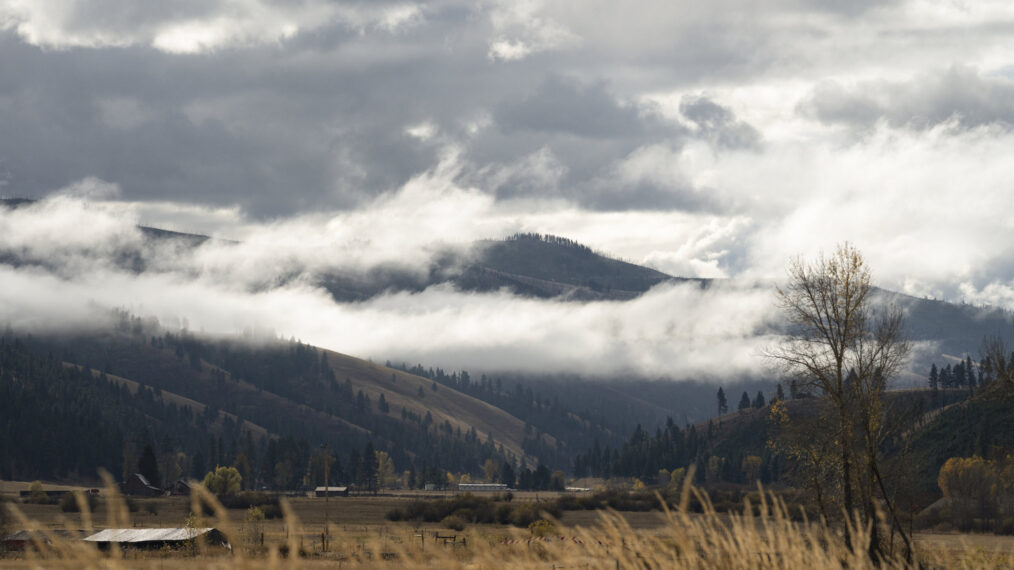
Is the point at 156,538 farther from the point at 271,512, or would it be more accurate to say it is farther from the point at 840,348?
the point at 271,512

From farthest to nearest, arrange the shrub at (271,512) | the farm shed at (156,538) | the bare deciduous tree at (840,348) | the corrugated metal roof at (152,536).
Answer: the shrub at (271,512) < the corrugated metal roof at (152,536) < the farm shed at (156,538) < the bare deciduous tree at (840,348)

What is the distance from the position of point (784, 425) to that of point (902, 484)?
5.18 meters

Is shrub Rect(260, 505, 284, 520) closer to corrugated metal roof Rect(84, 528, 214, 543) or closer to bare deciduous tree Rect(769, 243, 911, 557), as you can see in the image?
corrugated metal roof Rect(84, 528, 214, 543)

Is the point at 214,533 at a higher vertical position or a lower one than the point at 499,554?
lower

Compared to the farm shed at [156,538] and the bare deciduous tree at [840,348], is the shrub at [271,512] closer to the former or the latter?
the farm shed at [156,538]

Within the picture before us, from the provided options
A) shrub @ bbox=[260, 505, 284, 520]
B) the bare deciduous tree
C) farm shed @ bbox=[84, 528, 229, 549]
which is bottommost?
shrub @ bbox=[260, 505, 284, 520]

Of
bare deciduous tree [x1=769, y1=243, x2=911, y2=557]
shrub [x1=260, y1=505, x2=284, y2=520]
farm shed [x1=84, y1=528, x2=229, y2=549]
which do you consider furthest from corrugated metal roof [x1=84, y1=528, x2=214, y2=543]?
shrub [x1=260, y1=505, x2=284, y2=520]

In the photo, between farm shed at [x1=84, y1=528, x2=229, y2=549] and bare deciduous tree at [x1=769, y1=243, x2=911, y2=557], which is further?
farm shed at [x1=84, y1=528, x2=229, y2=549]

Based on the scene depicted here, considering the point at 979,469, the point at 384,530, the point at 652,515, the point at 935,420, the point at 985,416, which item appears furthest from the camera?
the point at 935,420

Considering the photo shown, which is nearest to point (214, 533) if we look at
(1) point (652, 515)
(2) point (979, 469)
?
(1) point (652, 515)

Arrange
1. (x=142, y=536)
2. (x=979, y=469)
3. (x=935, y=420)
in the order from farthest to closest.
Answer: (x=935, y=420), (x=979, y=469), (x=142, y=536)

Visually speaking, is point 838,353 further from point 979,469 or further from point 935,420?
point 935,420

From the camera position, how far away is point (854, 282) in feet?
127

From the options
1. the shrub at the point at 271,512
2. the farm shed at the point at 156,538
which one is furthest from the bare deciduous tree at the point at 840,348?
the shrub at the point at 271,512
